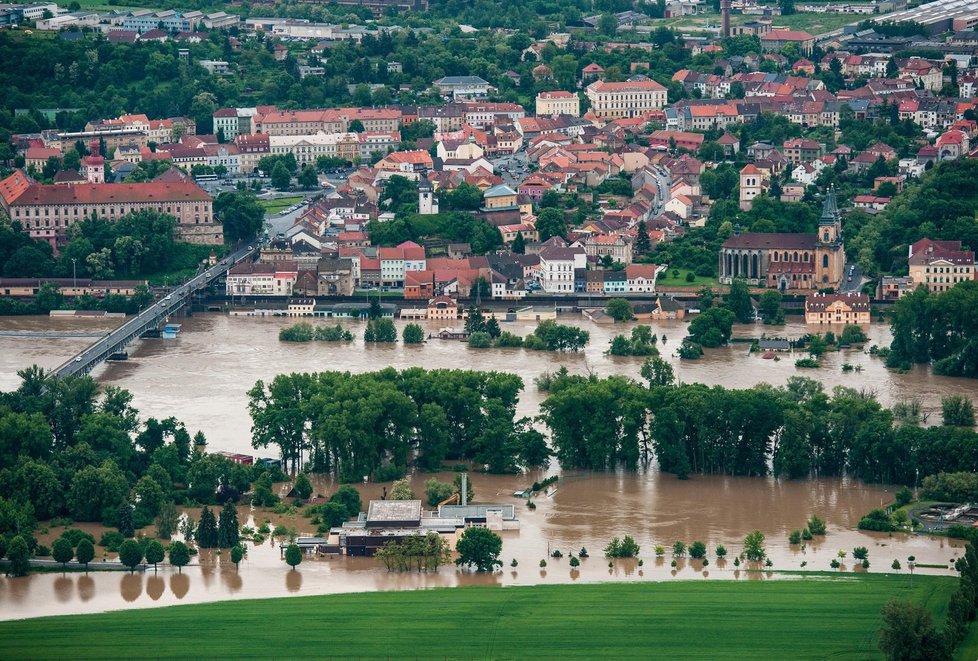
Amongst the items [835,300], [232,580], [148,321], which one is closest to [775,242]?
[835,300]

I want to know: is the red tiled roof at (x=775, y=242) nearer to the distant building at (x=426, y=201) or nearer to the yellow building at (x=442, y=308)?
the yellow building at (x=442, y=308)

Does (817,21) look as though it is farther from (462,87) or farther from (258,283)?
(258,283)

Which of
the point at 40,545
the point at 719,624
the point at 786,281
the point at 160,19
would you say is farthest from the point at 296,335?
the point at 160,19

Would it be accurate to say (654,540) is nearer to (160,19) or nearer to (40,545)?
(40,545)

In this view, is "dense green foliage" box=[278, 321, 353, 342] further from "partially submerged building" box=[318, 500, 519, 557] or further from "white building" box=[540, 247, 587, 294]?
"partially submerged building" box=[318, 500, 519, 557]

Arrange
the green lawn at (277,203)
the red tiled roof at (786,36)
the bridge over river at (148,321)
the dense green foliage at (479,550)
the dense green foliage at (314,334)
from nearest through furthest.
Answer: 1. the dense green foliage at (479,550)
2. the bridge over river at (148,321)
3. the dense green foliage at (314,334)
4. the green lawn at (277,203)
5. the red tiled roof at (786,36)

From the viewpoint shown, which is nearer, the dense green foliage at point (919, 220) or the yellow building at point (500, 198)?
the dense green foliage at point (919, 220)

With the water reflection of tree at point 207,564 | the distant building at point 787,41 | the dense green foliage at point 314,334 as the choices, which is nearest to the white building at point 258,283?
the dense green foliage at point 314,334
